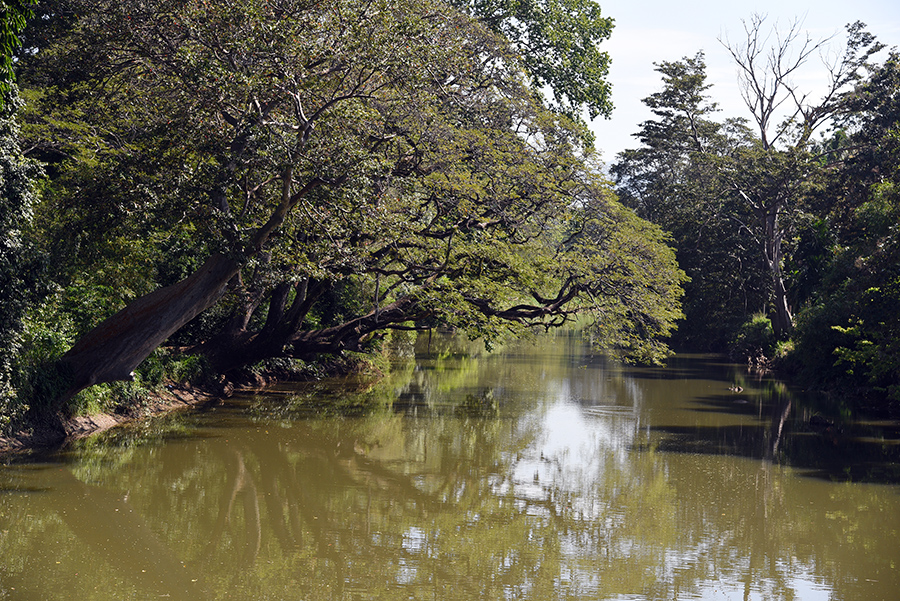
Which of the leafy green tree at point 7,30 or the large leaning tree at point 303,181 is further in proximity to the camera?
the large leaning tree at point 303,181

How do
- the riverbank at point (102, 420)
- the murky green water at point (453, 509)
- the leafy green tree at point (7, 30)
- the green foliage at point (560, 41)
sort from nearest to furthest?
1. the murky green water at point (453, 509)
2. the leafy green tree at point (7, 30)
3. the riverbank at point (102, 420)
4. the green foliage at point (560, 41)

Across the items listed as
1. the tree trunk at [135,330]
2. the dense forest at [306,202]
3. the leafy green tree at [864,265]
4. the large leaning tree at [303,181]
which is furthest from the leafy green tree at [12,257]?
the leafy green tree at [864,265]

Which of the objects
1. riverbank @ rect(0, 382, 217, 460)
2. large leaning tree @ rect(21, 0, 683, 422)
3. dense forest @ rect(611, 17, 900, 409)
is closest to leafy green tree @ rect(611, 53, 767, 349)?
dense forest @ rect(611, 17, 900, 409)

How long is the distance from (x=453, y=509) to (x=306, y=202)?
18.4 feet

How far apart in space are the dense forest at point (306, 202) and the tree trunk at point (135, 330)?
35mm

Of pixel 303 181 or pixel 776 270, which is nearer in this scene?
pixel 303 181

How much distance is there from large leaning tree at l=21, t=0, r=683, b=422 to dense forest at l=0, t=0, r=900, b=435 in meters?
0.06

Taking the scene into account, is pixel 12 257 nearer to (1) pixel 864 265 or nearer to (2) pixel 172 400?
(2) pixel 172 400

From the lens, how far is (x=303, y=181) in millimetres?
11867

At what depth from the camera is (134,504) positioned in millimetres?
9109

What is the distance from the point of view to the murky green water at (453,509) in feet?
23.5

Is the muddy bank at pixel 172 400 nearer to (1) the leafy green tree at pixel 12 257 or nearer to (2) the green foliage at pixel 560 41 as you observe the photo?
(1) the leafy green tree at pixel 12 257

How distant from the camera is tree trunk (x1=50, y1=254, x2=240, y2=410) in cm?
1166

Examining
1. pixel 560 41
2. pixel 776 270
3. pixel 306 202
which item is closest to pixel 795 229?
pixel 776 270
